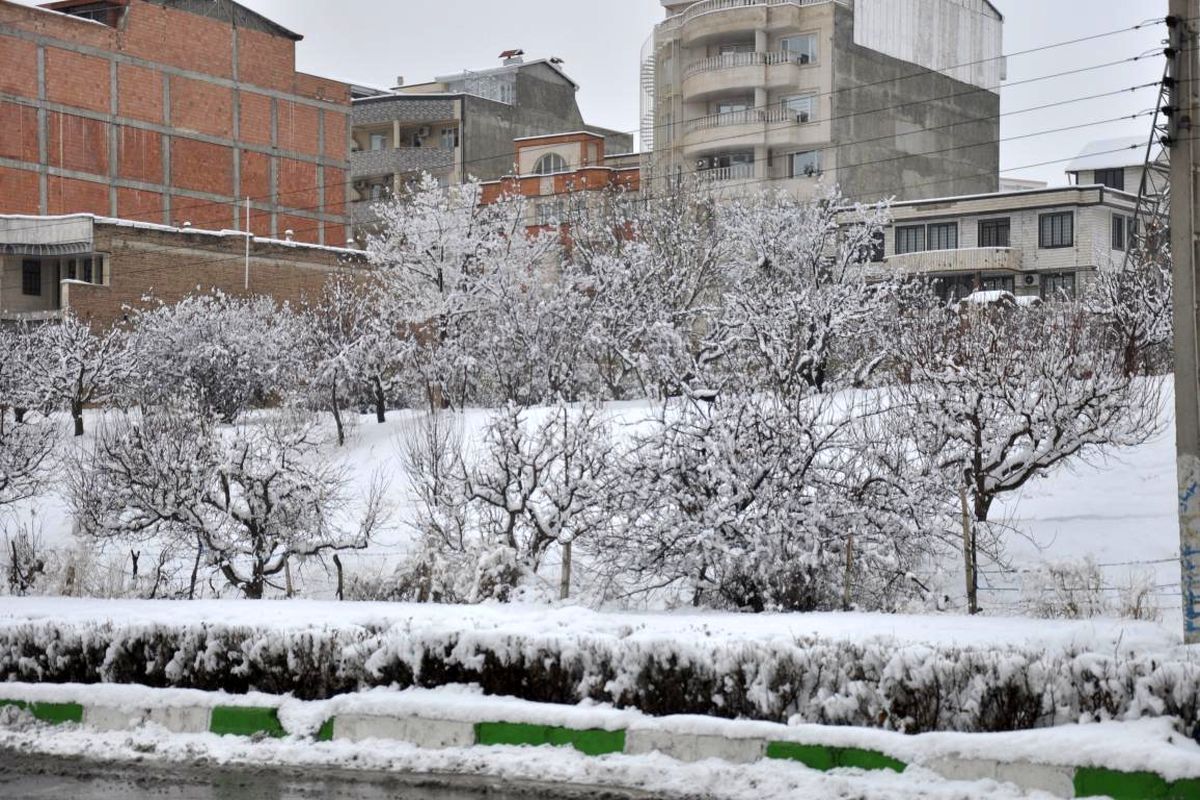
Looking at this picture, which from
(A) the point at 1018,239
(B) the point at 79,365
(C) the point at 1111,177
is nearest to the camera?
(B) the point at 79,365

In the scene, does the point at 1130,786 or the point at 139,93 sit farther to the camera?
the point at 139,93

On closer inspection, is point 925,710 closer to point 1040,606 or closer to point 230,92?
point 1040,606

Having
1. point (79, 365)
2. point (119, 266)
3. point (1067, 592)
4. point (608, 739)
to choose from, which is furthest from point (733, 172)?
point (608, 739)

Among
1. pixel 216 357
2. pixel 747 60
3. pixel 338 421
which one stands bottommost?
pixel 338 421

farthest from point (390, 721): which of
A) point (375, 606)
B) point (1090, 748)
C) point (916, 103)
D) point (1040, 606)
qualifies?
point (916, 103)

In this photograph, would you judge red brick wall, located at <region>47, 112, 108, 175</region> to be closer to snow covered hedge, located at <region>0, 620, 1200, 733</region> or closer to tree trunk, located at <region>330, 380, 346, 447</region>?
tree trunk, located at <region>330, 380, 346, 447</region>

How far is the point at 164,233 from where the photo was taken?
52250 millimetres

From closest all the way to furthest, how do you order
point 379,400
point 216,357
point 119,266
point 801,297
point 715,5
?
point 801,297, point 379,400, point 216,357, point 119,266, point 715,5

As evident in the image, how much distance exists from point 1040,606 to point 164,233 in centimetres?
4103

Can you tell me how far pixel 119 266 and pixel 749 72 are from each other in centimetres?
2415

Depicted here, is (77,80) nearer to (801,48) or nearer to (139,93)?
(139,93)

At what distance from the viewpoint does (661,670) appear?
10906 mm

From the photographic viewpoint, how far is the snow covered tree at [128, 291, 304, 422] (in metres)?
42.9

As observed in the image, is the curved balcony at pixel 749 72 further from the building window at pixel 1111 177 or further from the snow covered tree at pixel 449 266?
the building window at pixel 1111 177
